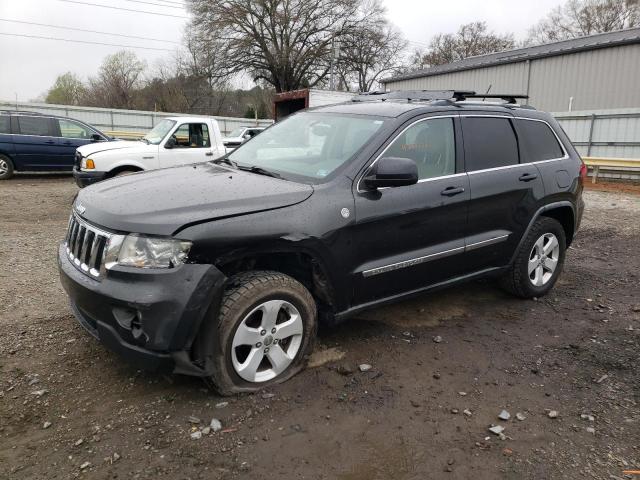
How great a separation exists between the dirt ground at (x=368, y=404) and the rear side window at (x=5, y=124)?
31.0 feet

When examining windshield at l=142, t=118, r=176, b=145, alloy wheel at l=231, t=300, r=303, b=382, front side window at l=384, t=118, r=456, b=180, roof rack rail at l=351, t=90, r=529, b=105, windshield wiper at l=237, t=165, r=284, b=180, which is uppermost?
roof rack rail at l=351, t=90, r=529, b=105

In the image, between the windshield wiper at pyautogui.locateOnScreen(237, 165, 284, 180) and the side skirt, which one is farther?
the windshield wiper at pyautogui.locateOnScreen(237, 165, 284, 180)

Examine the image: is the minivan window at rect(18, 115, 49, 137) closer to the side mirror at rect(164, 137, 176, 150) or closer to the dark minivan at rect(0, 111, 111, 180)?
the dark minivan at rect(0, 111, 111, 180)

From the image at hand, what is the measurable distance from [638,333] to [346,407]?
2676mm

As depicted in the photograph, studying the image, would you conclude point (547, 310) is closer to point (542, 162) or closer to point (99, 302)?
point (542, 162)

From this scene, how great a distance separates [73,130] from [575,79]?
17.2 metres

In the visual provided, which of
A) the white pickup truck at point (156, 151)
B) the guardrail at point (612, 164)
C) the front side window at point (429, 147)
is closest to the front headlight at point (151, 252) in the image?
the front side window at point (429, 147)

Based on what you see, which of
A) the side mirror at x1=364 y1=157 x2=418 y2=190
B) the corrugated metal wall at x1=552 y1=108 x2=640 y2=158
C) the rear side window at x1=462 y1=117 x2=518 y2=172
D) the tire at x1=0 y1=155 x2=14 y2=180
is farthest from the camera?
the corrugated metal wall at x1=552 y1=108 x2=640 y2=158

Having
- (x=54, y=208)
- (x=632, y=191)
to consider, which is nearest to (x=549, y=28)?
(x=632, y=191)

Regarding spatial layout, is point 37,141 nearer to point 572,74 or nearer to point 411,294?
point 411,294

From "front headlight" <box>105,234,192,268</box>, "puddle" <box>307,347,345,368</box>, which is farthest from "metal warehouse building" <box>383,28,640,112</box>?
"front headlight" <box>105,234,192,268</box>

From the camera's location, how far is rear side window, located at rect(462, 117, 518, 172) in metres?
4.14

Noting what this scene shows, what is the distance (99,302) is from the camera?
2.79m

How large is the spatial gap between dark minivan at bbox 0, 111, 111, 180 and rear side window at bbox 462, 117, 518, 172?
452 inches
